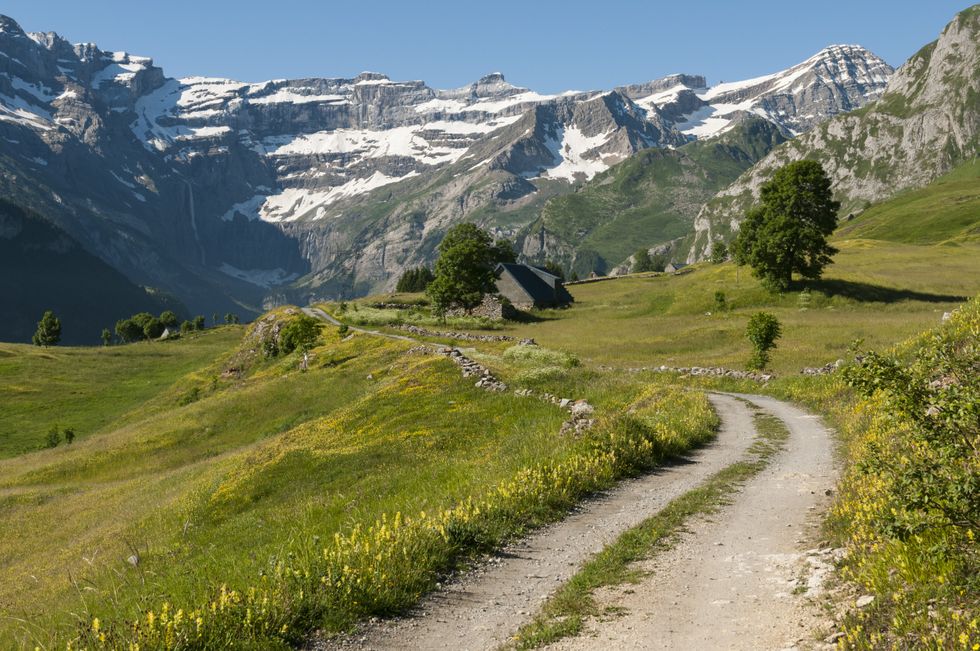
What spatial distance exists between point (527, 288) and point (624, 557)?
340 ft

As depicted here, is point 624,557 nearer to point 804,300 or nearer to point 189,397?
point 804,300

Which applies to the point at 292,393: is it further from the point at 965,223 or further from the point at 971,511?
the point at 965,223

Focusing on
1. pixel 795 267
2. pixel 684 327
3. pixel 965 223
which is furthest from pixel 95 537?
pixel 965 223

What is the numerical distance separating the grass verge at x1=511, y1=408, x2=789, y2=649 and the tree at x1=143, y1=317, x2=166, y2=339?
18448 centimetres

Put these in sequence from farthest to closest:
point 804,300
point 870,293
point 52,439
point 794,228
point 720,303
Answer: point 720,303 < point 794,228 < point 870,293 < point 804,300 < point 52,439

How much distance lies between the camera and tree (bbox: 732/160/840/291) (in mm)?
75188

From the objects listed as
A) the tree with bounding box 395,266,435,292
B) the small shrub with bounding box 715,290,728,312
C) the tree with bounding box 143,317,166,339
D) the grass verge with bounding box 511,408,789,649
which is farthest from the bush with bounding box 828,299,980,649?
the tree with bounding box 143,317,166,339

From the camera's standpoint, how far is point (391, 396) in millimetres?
36906

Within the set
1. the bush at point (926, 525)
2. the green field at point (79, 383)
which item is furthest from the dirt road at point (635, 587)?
the green field at point (79, 383)

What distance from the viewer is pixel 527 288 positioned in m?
114

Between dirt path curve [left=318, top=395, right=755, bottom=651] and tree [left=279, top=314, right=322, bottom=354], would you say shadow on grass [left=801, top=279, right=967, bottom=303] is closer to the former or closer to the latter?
tree [left=279, top=314, right=322, bottom=354]

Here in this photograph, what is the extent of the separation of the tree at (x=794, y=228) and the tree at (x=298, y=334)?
56.4 m

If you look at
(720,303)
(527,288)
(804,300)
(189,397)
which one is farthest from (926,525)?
(527,288)

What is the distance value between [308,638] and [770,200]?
82.9 m
